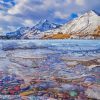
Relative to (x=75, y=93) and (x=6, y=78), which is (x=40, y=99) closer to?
(x=75, y=93)

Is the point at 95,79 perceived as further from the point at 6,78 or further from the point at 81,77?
the point at 6,78

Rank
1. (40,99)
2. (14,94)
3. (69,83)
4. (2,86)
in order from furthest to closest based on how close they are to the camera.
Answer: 1. (69,83)
2. (2,86)
3. (14,94)
4. (40,99)

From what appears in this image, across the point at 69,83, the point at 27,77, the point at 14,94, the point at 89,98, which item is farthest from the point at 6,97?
the point at 27,77

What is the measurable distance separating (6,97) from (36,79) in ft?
15.7

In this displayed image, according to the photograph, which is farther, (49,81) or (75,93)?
(49,81)

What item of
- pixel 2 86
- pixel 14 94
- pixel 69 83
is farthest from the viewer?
pixel 69 83

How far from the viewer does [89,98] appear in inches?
486

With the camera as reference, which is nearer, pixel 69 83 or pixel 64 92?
pixel 64 92

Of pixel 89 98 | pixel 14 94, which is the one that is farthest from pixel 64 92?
pixel 14 94

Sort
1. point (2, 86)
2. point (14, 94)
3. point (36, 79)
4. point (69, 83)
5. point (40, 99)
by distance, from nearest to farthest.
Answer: point (40, 99) → point (14, 94) → point (2, 86) → point (69, 83) → point (36, 79)

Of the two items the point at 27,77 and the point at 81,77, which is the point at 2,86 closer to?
the point at 27,77

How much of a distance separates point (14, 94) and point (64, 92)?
7.71ft

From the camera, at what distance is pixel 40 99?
474 inches

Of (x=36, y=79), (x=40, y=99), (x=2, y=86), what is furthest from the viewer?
(x=36, y=79)
